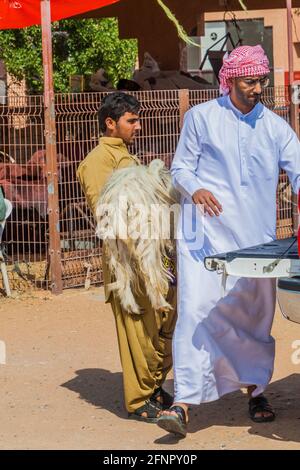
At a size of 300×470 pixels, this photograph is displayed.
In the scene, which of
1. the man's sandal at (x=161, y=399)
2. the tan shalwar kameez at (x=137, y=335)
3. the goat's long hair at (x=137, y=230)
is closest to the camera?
the goat's long hair at (x=137, y=230)

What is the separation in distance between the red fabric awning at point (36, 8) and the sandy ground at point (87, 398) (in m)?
3.51

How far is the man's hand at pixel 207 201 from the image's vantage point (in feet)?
18.5

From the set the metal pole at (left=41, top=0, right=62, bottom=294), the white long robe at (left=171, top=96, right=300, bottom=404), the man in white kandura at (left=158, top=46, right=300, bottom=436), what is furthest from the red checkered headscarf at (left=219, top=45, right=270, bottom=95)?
the metal pole at (left=41, top=0, right=62, bottom=294)

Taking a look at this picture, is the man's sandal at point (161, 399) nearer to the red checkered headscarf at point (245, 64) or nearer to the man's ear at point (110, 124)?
the man's ear at point (110, 124)

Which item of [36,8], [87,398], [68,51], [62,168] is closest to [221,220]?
[87,398]

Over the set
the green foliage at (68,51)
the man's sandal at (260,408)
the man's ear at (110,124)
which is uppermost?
the green foliage at (68,51)

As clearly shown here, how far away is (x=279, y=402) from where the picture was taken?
21.6ft

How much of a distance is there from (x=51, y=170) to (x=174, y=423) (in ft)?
16.6

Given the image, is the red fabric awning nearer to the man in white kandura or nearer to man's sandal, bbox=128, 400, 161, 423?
the man in white kandura

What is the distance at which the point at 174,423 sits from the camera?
562 centimetres

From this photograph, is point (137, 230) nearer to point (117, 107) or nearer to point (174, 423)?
point (117, 107)

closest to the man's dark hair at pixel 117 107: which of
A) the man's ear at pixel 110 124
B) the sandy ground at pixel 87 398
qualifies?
the man's ear at pixel 110 124

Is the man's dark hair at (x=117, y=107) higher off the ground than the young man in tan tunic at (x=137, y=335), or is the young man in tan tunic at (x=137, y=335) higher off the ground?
the man's dark hair at (x=117, y=107)

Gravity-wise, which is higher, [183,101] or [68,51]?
[68,51]
